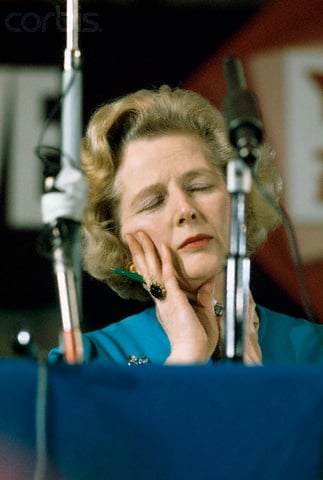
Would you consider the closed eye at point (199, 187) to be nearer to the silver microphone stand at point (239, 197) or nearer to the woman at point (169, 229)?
the woman at point (169, 229)

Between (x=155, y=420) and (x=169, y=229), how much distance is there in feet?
2.88

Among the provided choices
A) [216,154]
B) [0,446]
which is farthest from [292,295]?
[0,446]

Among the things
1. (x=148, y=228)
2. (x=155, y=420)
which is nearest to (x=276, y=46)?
(x=148, y=228)

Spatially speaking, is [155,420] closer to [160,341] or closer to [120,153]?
[160,341]

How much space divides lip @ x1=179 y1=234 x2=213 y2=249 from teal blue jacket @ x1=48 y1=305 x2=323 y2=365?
0.20 meters

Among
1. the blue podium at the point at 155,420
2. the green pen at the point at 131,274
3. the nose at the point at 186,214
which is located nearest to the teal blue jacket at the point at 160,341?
the green pen at the point at 131,274

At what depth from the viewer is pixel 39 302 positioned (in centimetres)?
225

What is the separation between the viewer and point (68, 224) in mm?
1008

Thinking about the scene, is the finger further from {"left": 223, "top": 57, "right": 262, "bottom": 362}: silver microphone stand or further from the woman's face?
{"left": 223, "top": 57, "right": 262, "bottom": 362}: silver microphone stand

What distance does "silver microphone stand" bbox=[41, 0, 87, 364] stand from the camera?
97cm

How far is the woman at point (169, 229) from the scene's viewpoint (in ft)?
5.53

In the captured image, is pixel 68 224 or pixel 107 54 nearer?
pixel 68 224

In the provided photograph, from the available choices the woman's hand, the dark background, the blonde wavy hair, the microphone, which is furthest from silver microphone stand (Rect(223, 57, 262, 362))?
the dark background

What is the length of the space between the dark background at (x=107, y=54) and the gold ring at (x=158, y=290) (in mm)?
504
